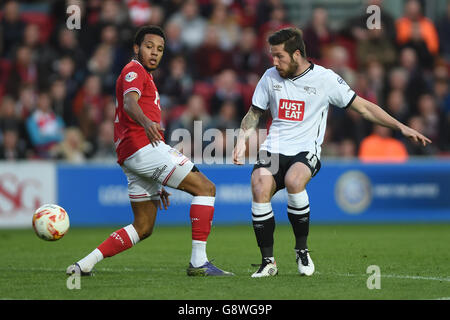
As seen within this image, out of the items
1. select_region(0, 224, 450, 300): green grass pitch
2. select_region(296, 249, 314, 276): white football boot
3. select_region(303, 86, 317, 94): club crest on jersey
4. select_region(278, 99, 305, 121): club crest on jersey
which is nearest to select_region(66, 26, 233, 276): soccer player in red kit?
select_region(0, 224, 450, 300): green grass pitch

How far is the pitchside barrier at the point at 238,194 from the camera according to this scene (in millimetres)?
14461

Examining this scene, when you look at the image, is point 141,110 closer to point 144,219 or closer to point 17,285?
point 144,219

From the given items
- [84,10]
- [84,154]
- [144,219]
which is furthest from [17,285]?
[84,10]

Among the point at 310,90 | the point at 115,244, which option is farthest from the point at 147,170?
the point at 310,90

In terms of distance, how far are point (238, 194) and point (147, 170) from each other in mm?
7285

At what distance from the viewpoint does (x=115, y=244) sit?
795cm

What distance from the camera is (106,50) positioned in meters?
17.1

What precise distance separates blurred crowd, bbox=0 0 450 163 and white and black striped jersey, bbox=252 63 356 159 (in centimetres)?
754

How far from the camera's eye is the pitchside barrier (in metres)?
14.5

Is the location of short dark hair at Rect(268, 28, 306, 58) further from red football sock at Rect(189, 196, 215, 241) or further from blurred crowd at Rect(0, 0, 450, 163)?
blurred crowd at Rect(0, 0, 450, 163)

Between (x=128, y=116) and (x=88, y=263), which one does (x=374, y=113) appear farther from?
(x=88, y=263)

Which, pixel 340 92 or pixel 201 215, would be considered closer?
pixel 201 215

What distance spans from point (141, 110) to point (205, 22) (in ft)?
36.3

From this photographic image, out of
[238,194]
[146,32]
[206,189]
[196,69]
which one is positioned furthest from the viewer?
[196,69]
